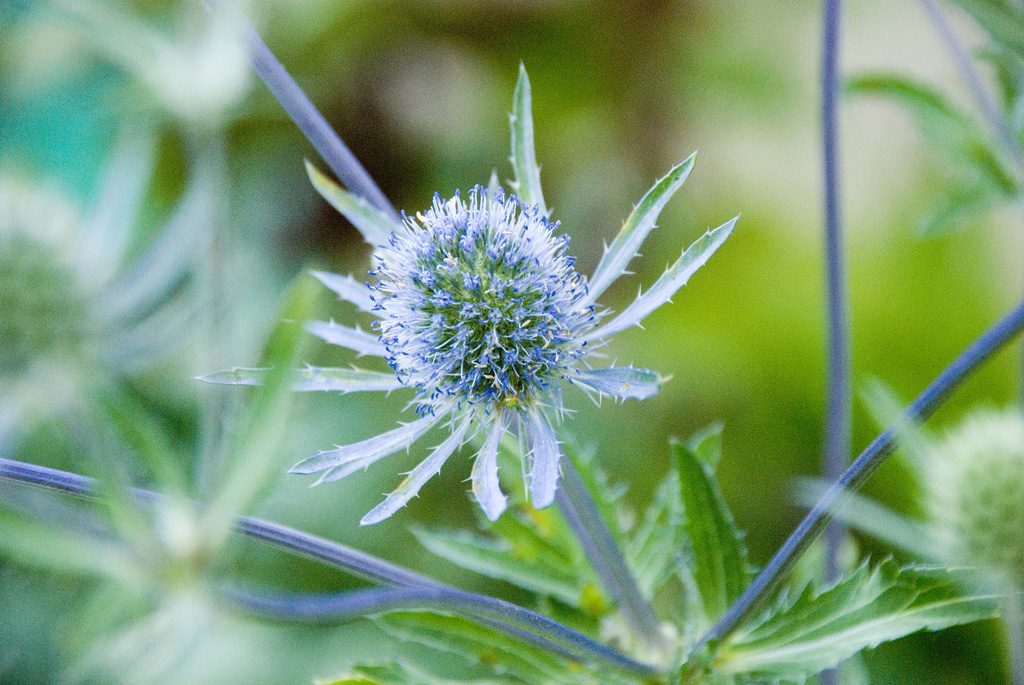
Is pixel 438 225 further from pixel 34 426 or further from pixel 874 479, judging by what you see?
pixel 874 479

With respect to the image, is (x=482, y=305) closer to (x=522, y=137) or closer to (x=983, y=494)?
(x=522, y=137)

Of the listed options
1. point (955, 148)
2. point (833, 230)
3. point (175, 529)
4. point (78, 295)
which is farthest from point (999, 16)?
point (78, 295)

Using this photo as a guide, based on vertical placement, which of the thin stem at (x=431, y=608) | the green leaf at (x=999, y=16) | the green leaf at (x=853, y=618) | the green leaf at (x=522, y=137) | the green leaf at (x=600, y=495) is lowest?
the green leaf at (x=853, y=618)

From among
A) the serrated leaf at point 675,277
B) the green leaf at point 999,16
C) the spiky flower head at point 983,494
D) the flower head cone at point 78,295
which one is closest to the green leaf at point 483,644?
the serrated leaf at point 675,277

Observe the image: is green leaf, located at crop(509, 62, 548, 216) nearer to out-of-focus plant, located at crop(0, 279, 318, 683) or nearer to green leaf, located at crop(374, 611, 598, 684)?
out-of-focus plant, located at crop(0, 279, 318, 683)

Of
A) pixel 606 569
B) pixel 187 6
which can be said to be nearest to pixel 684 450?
pixel 606 569

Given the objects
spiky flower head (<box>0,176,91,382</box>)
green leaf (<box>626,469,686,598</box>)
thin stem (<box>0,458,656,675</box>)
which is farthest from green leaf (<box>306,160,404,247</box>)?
spiky flower head (<box>0,176,91,382</box>)

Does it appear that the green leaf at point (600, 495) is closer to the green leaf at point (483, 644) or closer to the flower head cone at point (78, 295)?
the green leaf at point (483, 644)
